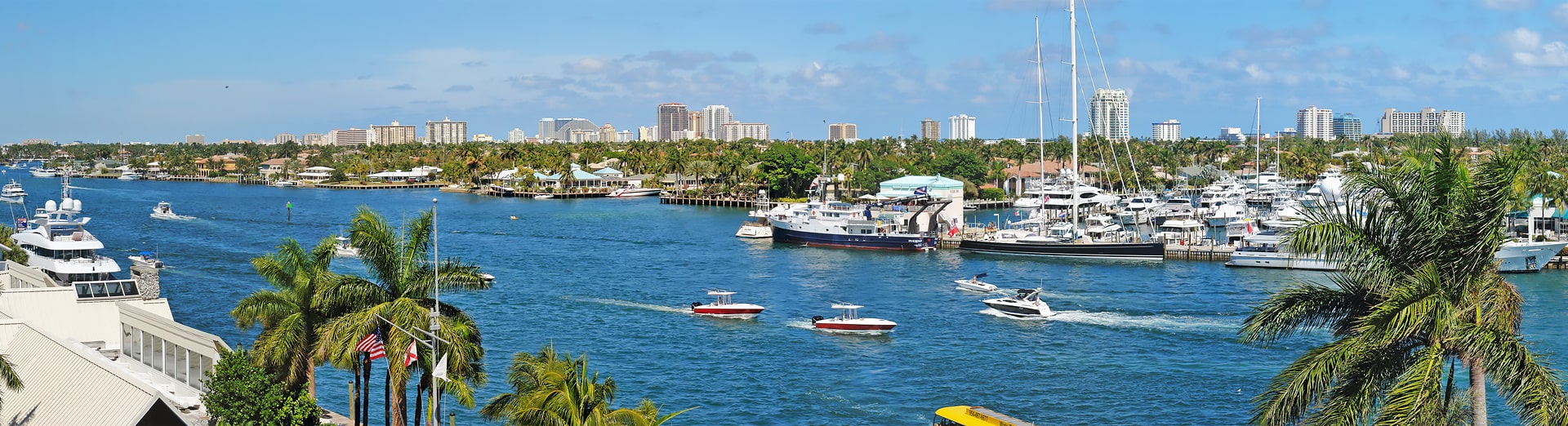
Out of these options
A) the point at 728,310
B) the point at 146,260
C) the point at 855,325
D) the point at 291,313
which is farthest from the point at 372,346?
the point at 146,260

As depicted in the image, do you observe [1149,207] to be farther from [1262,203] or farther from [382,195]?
[382,195]

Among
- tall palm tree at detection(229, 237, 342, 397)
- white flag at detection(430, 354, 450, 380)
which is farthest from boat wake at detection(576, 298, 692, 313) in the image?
white flag at detection(430, 354, 450, 380)

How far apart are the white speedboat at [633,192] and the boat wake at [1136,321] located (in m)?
122

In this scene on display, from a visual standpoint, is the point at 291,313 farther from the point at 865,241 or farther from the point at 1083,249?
the point at 865,241

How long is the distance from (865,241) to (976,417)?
5923cm

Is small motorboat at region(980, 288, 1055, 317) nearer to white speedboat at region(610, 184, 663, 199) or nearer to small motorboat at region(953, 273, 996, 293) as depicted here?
small motorboat at region(953, 273, 996, 293)

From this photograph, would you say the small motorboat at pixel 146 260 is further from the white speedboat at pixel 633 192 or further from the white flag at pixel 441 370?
the white speedboat at pixel 633 192

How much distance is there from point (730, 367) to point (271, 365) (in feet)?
66.3

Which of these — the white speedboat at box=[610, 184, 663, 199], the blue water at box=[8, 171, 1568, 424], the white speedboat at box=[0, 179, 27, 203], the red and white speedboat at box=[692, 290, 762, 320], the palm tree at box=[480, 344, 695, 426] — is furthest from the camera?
the white speedboat at box=[610, 184, 663, 199]

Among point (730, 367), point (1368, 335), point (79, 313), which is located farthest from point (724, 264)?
point (1368, 335)

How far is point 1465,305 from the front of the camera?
1325cm

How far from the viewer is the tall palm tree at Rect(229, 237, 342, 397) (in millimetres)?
26469

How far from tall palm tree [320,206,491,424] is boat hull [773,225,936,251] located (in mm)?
67541

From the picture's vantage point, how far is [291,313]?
27.2m
